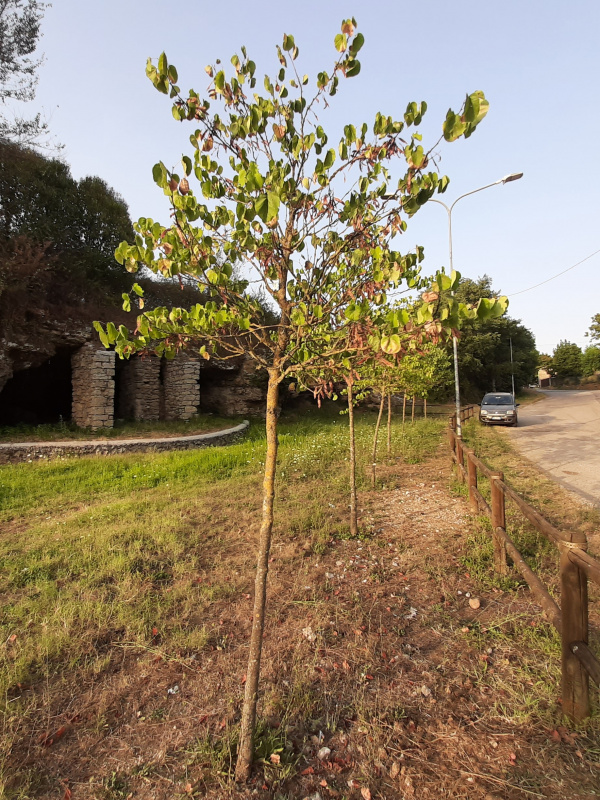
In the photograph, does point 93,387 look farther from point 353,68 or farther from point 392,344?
point 392,344

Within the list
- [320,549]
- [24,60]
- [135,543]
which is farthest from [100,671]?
[24,60]

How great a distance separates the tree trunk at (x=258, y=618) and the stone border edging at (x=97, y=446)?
11007 mm

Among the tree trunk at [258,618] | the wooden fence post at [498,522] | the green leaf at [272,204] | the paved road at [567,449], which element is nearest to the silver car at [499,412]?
the paved road at [567,449]

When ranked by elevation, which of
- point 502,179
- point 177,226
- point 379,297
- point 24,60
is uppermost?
point 24,60

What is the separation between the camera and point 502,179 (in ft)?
44.8

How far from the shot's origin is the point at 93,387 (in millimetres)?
14914

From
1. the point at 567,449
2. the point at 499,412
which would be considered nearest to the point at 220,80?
the point at 567,449

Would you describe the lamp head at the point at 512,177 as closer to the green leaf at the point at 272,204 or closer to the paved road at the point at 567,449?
the paved road at the point at 567,449

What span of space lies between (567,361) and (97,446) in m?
74.0

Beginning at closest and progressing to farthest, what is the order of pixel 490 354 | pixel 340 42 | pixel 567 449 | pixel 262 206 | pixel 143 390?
1. pixel 262 206
2. pixel 340 42
3. pixel 567 449
4. pixel 143 390
5. pixel 490 354

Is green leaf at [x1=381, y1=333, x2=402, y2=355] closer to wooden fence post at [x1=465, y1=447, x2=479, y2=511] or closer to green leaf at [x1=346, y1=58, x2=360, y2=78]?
green leaf at [x1=346, y1=58, x2=360, y2=78]

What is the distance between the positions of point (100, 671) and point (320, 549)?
273 centimetres

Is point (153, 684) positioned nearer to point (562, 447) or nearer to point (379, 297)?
point (379, 297)

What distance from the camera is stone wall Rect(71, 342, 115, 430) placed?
1487 cm
